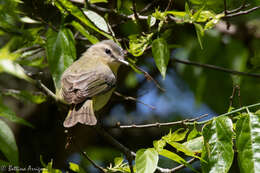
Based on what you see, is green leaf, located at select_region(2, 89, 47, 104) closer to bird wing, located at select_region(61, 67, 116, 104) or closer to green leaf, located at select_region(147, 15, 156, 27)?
bird wing, located at select_region(61, 67, 116, 104)

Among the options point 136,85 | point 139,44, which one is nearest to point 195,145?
point 139,44

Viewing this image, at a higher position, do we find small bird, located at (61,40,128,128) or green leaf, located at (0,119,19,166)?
small bird, located at (61,40,128,128)

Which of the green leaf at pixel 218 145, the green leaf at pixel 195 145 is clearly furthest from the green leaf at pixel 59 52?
the green leaf at pixel 218 145

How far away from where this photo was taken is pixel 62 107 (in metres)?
3.64

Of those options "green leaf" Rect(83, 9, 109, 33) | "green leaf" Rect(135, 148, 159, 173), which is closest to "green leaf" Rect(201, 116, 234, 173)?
"green leaf" Rect(135, 148, 159, 173)

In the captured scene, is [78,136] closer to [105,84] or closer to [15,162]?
[105,84]

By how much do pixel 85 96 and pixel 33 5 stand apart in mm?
916

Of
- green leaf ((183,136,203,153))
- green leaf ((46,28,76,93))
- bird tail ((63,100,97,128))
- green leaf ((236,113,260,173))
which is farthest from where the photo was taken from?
bird tail ((63,100,97,128))

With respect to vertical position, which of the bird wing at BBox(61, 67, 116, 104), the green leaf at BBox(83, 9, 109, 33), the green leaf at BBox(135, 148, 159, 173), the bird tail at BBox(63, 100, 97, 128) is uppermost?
the green leaf at BBox(83, 9, 109, 33)

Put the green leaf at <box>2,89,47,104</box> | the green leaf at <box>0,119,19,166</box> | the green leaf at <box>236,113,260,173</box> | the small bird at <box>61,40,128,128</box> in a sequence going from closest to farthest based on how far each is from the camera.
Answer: the green leaf at <box>236,113,260,173</box> < the green leaf at <box>0,119,19,166</box> < the small bird at <box>61,40,128,128</box> < the green leaf at <box>2,89,47,104</box>

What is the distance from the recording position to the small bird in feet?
11.1

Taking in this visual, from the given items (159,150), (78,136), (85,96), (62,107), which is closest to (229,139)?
(159,150)

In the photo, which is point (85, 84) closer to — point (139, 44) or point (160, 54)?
point (139, 44)

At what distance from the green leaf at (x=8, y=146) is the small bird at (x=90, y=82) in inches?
22.6
